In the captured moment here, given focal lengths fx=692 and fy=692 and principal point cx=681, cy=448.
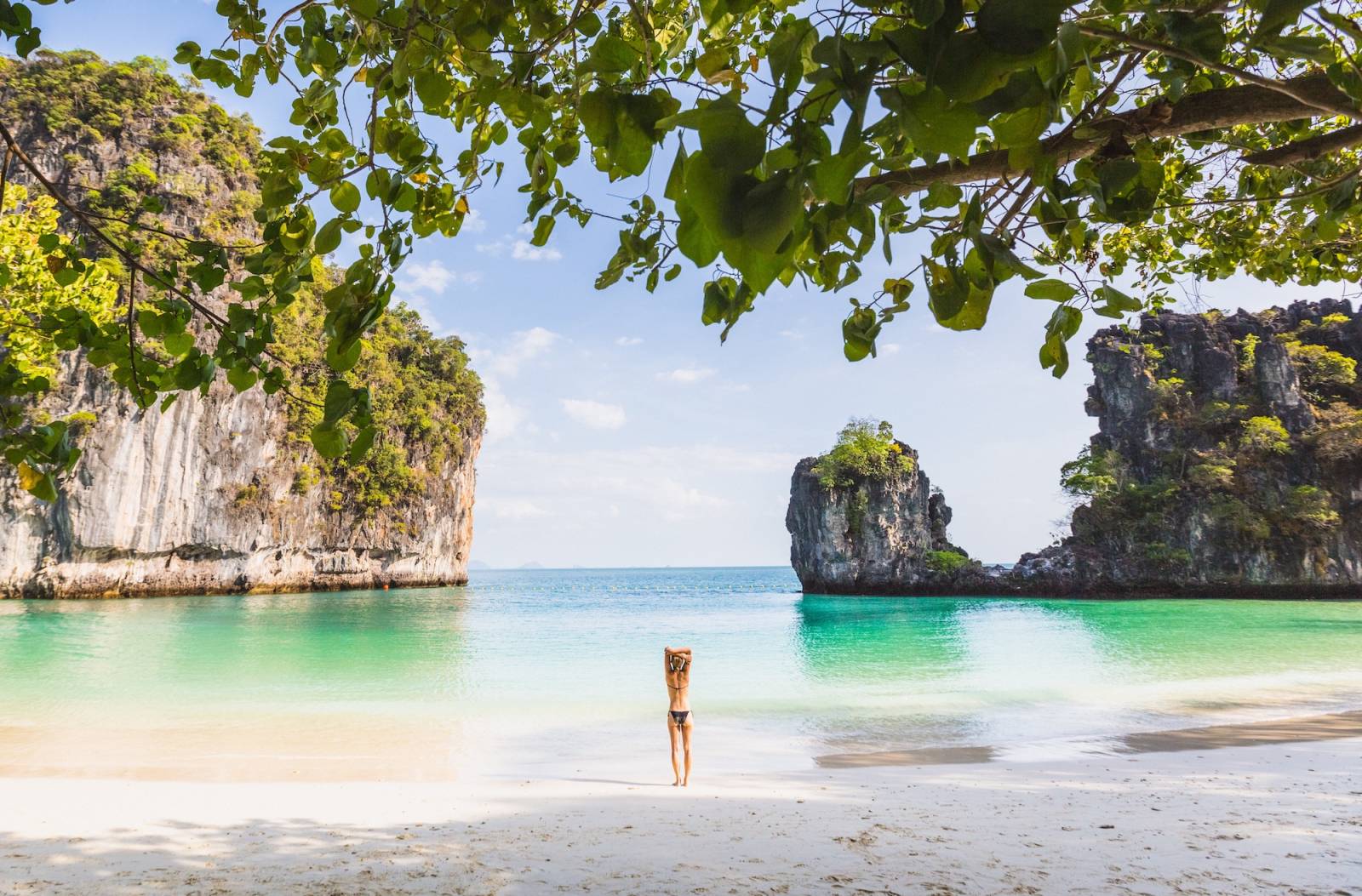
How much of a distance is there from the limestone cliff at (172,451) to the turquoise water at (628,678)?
14.5 ft

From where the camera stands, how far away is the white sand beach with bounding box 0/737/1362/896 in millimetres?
2615

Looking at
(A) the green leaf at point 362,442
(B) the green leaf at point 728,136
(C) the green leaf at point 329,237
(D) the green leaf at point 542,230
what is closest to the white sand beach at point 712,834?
(A) the green leaf at point 362,442

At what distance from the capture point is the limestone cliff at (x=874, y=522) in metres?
30.5

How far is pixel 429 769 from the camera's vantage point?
582 cm

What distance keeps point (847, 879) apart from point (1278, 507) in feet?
103

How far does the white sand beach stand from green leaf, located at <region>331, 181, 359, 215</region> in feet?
8.17

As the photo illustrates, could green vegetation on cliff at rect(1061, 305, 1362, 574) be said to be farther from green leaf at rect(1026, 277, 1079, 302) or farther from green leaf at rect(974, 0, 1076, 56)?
green leaf at rect(974, 0, 1076, 56)

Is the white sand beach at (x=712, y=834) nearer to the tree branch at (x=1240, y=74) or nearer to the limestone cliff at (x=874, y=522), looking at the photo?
the tree branch at (x=1240, y=74)

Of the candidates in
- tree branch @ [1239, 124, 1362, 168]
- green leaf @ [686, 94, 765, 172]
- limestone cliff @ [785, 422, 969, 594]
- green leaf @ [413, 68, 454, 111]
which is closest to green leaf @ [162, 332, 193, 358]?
green leaf @ [413, 68, 454, 111]

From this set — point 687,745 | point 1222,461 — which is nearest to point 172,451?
point 687,745

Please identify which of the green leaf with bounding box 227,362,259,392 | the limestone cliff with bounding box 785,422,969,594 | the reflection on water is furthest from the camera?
the limestone cliff with bounding box 785,422,969,594

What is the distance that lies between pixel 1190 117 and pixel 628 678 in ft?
34.4

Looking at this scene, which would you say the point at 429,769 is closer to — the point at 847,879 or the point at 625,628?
the point at 847,879

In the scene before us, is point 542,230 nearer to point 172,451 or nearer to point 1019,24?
point 1019,24
